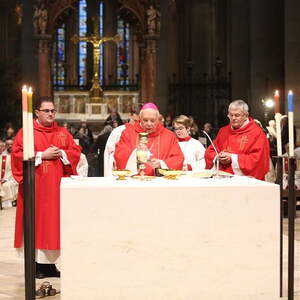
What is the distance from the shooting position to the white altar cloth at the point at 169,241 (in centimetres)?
522

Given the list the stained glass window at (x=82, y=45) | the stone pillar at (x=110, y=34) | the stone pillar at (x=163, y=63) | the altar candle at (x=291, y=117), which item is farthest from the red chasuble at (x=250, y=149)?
the stone pillar at (x=110, y=34)

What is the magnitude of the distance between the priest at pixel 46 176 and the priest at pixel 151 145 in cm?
61

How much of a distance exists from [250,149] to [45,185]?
2060 mm

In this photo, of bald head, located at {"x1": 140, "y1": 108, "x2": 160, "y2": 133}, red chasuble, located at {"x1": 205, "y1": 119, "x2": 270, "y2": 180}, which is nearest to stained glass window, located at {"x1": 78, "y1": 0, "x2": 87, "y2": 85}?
red chasuble, located at {"x1": 205, "y1": 119, "x2": 270, "y2": 180}

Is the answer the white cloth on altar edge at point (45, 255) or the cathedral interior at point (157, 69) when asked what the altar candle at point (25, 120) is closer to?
the white cloth on altar edge at point (45, 255)

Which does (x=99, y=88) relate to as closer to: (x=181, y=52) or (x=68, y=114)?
(x=68, y=114)

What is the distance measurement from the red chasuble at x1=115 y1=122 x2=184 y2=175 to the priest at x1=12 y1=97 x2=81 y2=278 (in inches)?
23.1

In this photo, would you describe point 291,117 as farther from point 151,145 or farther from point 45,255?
point 45,255

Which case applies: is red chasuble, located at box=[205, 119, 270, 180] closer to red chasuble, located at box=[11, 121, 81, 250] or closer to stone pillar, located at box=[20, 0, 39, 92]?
red chasuble, located at box=[11, 121, 81, 250]

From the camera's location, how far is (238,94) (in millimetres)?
26516

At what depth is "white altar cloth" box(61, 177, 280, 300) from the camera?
5.22 m

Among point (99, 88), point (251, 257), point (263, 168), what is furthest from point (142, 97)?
point (251, 257)

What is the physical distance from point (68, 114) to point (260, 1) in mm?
8216

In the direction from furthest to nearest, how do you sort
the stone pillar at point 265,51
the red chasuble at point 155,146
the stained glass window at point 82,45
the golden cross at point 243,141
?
the stained glass window at point 82,45, the stone pillar at point 265,51, the golden cross at point 243,141, the red chasuble at point 155,146
